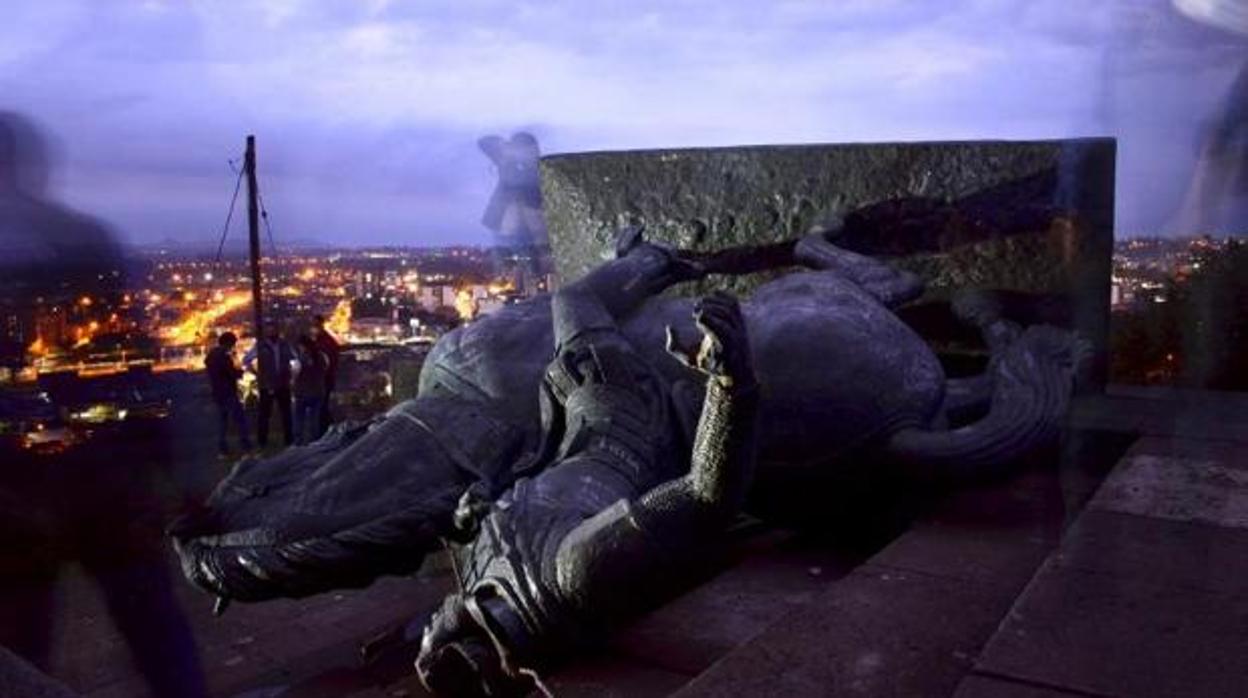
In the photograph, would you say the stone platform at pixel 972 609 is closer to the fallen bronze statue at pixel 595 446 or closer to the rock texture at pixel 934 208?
the fallen bronze statue at pixel 595 446

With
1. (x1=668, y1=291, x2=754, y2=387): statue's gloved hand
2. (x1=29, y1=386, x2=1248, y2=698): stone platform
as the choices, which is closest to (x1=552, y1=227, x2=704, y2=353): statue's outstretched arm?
(x1=29, y1=386, x2=1248, y2=698): stone platform

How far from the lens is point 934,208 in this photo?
15.7 ft

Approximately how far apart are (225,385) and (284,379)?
599 millimetres

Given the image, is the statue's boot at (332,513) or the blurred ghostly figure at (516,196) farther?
the blurred ghostly figure at (516,196)

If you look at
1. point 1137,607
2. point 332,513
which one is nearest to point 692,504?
point 1137,607

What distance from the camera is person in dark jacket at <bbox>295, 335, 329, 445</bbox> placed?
9438mm

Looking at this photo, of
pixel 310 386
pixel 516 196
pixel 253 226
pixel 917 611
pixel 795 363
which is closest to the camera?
pixel 917 611

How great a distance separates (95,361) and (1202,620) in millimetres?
5698

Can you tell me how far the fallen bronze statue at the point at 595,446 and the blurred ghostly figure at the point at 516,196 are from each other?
1765 millimetres

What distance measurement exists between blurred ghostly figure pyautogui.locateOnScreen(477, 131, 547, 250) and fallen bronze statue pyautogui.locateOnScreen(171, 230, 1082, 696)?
177cm

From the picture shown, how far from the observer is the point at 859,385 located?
3359 millimetres

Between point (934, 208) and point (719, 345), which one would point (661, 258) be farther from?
point (719, 345)

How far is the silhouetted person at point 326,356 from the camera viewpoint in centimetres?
964

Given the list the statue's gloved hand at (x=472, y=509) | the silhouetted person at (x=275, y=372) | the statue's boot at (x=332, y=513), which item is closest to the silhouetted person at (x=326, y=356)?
the silhouetted person at (x=275, y=372)
